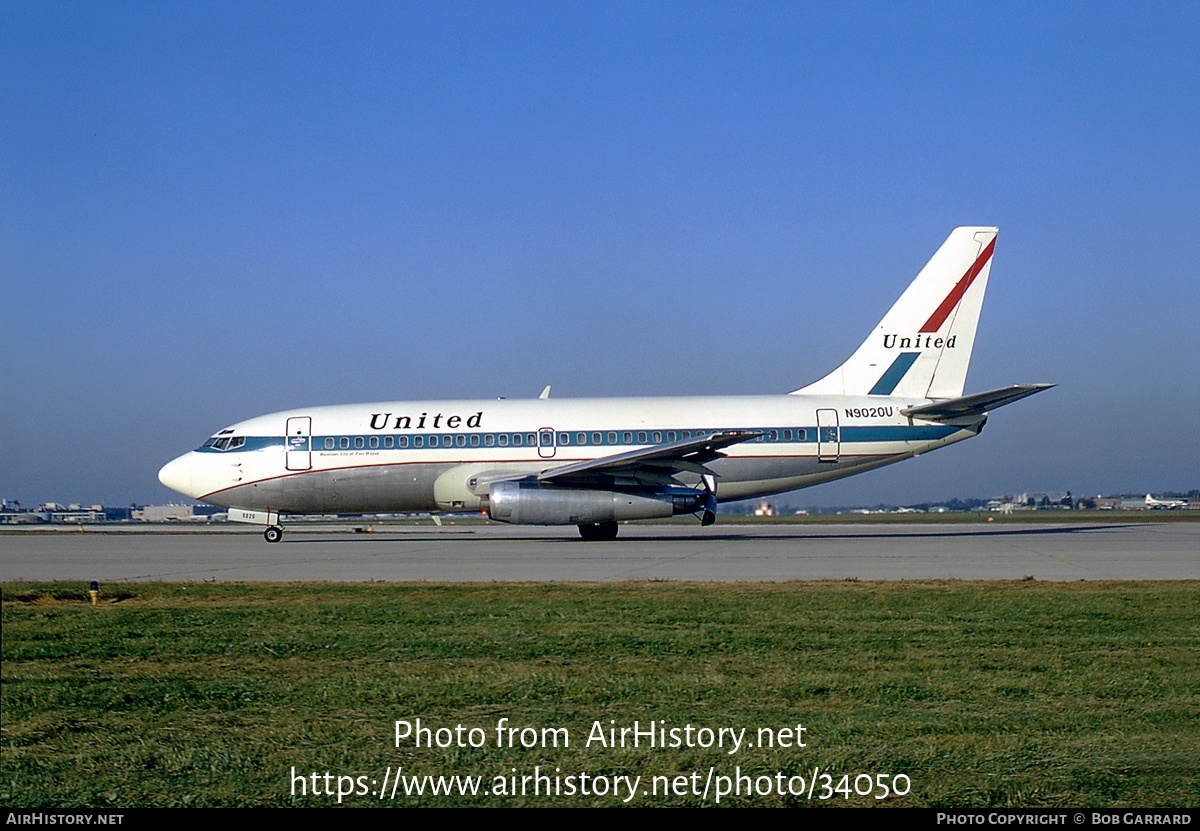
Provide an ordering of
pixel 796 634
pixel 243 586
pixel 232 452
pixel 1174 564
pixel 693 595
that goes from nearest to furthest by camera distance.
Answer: pixel 796 634 → pixel 693 595 → pixel 243 586 → pixel 1174 564 → pixel 232 452

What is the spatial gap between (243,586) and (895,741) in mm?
10850

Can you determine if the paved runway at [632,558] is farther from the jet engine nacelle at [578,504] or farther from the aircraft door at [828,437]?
the aircraft door at [828,437]

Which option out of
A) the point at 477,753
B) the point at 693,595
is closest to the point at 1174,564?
the point at 693,595

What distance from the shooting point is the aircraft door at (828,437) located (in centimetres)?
2741

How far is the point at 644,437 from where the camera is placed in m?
27.4

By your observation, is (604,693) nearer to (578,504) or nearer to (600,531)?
(578,504)

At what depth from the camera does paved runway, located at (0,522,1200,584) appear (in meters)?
16.4

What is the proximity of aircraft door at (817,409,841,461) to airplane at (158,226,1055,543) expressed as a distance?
0.12 ft

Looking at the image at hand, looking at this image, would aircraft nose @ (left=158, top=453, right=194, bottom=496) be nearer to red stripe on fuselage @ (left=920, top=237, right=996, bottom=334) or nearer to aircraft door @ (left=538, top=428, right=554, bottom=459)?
aircraft door @ (left=538, top=428, right=554, bottom=459)

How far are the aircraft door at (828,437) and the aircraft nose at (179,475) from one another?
1641 cm

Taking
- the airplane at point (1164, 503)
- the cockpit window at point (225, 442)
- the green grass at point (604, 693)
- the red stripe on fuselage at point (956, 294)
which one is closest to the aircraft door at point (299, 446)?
the cockpit window at point (225, 442)

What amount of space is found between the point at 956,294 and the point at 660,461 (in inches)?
374
